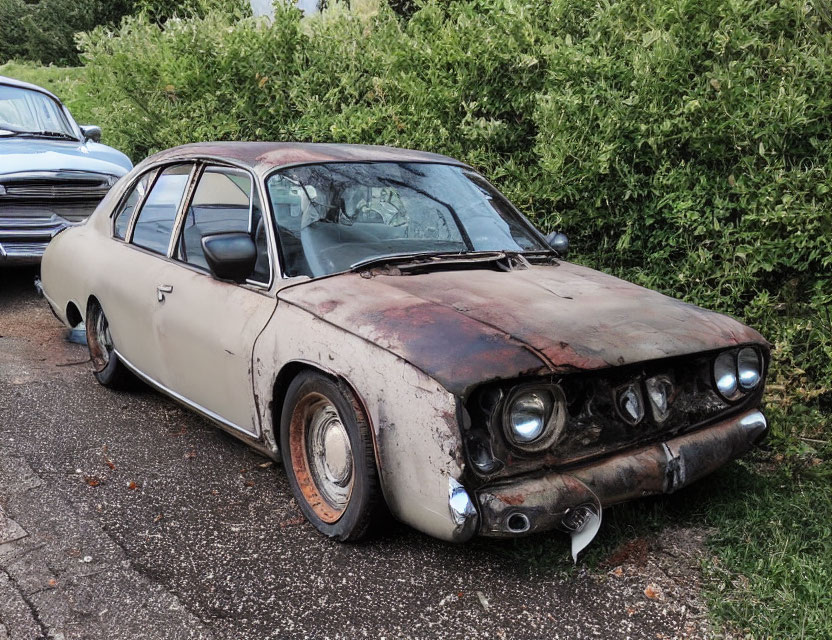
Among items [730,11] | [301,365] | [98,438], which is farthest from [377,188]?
[730,11]

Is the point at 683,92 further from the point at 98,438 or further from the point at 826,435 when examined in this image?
the point at 98,438

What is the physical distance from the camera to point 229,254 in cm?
348

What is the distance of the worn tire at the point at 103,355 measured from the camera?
16.3ft

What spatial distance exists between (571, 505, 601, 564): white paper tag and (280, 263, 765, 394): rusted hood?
0.53 meters

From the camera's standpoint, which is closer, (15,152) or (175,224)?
(175,224)

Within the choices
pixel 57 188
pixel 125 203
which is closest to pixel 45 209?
pixel 57 188

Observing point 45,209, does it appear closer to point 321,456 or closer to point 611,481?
point 321,456

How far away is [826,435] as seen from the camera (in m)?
4.33

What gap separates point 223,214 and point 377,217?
805 mm

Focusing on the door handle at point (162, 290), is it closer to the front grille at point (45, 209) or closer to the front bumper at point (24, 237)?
the front bumper at point (24, 237)

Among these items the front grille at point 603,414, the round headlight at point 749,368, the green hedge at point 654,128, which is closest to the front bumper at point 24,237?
→ the green hedge at point 654,128

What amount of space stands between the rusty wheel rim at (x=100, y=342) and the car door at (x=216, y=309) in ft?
3.25

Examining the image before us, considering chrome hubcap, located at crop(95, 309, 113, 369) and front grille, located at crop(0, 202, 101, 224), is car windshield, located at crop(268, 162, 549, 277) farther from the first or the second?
front grille, located at crop(0, 202, 101, 224)

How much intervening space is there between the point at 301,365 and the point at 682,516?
1763mm
